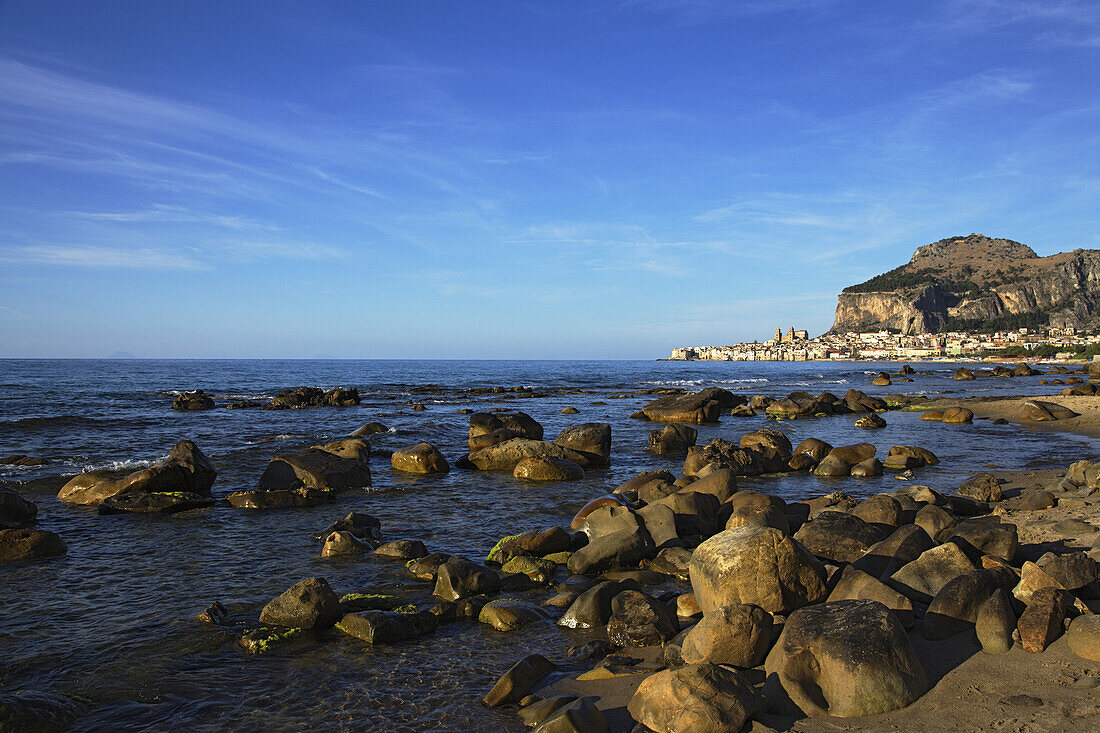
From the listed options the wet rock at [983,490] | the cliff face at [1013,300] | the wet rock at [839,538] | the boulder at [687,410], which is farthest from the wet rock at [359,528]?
the cliff face at [1013,300]

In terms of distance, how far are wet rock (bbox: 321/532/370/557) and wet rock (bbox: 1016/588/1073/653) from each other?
8.50 m

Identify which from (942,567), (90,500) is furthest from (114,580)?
(942,567)

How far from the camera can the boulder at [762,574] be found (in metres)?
6.71

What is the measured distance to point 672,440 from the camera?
2266 cm

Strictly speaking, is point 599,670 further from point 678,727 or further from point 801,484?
point 801,484

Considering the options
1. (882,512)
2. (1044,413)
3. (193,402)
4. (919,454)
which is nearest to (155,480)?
(882,512)

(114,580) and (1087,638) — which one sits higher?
(1087,638)

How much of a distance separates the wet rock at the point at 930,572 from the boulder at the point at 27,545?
39.3 feet

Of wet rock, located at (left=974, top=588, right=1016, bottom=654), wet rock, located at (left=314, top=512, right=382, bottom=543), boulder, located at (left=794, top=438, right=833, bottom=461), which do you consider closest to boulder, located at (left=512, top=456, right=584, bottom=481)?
wet rock, located at (left=314, top=512, right=382, bottom=543)

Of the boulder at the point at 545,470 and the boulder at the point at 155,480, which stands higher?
the boulder at the point at 155,480

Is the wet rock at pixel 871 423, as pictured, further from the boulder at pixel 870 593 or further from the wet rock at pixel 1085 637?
the wet rock at pixel 1085 637

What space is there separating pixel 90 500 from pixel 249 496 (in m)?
3.38

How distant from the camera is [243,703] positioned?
5.73m

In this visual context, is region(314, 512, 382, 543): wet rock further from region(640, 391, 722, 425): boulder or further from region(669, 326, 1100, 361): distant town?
region(669, 326, 1100, 361): distant town
